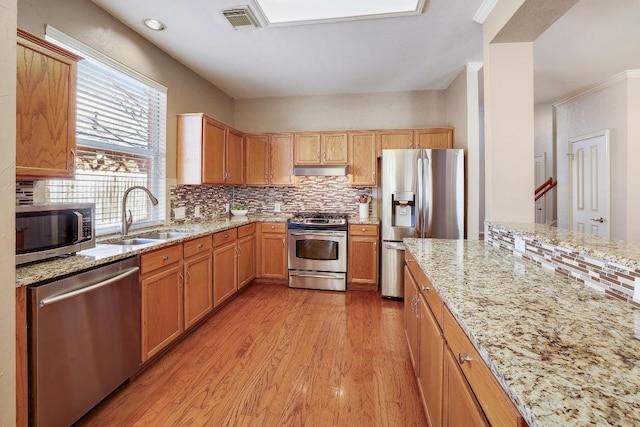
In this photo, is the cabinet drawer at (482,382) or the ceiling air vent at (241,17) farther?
the ceiling air vent at (241,17)

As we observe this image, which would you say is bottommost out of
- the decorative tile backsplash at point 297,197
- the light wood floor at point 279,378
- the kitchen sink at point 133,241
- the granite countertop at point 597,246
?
the light wood floor at point 279,378

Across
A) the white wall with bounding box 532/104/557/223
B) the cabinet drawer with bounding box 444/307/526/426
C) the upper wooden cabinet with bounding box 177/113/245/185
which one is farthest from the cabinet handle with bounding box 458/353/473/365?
the white wall with bounding box 532/104/557/223

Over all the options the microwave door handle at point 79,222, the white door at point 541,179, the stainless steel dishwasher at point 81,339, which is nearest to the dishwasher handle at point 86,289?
the stainless steel dishwasher at point 81,339

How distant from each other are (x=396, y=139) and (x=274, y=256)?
2.22 metres

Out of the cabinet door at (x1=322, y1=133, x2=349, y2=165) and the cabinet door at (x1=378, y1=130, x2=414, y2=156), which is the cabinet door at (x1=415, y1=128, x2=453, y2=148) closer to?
the cabinet door at (x1=378, y1=130, x2=414, y2=156)

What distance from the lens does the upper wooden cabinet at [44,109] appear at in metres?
1.47

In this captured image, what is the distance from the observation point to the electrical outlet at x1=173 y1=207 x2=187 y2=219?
3.30 metres

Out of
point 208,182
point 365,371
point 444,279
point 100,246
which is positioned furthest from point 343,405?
point 208,182

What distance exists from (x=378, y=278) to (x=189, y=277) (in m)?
2.24

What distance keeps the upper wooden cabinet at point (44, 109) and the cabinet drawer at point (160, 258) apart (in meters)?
0.67

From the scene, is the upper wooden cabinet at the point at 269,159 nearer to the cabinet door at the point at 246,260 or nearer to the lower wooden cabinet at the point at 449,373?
the cabinet door at the point at 246,260

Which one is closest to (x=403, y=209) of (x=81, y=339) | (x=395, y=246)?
(x=395, y=246)

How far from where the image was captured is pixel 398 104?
428 centimetres

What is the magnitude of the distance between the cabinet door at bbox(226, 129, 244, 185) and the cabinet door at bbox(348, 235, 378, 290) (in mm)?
1719
